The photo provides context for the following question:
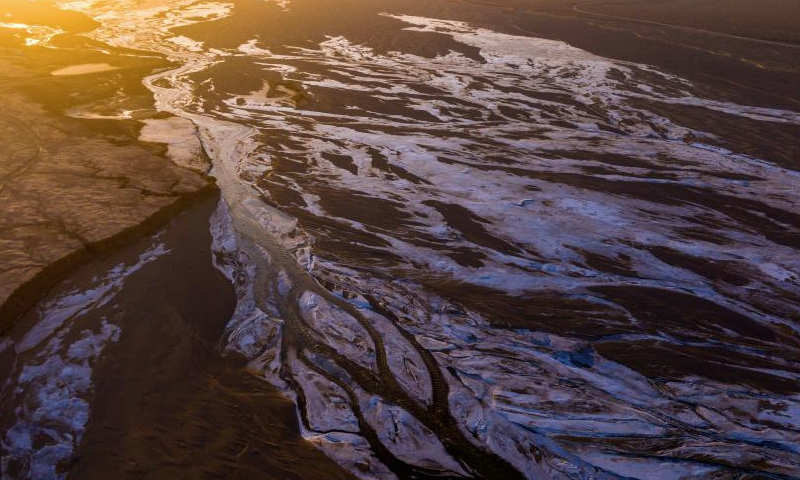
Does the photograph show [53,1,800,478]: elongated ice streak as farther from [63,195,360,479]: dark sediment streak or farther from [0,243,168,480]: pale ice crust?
[0,243,168,480]: pale ice crust

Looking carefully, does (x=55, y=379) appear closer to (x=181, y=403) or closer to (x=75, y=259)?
(x=181, y=403)

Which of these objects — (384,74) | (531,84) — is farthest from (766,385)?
(384,74)

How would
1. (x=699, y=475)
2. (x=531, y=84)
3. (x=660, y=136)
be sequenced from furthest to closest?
1. (x=531, y=84)
2. (x=660, y=136)
3. (x=699, y=475)

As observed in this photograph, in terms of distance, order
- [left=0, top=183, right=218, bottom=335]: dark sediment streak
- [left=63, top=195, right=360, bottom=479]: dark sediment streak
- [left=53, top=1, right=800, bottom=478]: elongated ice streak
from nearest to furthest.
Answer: [left=63, top=195, right=360, bottom=479]: dark sediment streak, [left=53, top=1, right=800, bottom=478]: elongated ice streak, [left=0, top=183, right=218, bottom=335]: dark sediment streak

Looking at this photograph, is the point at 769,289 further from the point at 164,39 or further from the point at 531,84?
the point at 164,39

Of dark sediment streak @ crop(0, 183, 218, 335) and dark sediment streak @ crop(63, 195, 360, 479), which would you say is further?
dark sediment streak @ crop(0, 183, 218, 335)

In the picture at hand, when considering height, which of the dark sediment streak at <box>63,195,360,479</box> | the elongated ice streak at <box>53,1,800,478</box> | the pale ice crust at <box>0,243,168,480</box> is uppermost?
the elongated ice streak at <box>53,1,800,478</box>

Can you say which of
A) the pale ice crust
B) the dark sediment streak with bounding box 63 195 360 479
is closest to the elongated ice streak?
the dark sediment streak with bounding box 63 195 360 479

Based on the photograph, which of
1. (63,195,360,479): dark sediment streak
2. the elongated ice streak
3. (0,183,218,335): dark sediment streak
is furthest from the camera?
(0,183,218,335): dark sediment streak

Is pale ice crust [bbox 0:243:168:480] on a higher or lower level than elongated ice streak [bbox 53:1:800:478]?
lower
